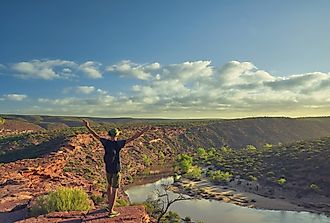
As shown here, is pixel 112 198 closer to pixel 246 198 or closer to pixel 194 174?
pixel 246 198

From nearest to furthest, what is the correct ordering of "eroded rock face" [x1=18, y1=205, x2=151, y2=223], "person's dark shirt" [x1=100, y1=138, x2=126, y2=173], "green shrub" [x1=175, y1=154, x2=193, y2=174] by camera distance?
1. "person's dark shirt" [x1=100, y1=138, x2=126, y2=173]
2. "eroded rock face" [x1=18, y1=205, x2=151, y2=223]
3. "green shrub" [x1=175, y1=154, x2=193, y2=174]

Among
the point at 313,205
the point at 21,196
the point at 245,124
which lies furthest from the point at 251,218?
the point at 245,124

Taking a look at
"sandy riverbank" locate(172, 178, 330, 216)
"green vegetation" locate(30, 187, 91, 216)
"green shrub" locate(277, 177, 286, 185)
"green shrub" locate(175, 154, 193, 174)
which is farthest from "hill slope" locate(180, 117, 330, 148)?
"green vegetation" locate(30, 187, 91, 216)

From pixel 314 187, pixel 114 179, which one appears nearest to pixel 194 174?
pixel 314 187

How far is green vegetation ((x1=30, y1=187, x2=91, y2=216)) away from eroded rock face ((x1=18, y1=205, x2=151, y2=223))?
169 centimetres

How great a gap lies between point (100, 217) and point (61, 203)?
3569mm

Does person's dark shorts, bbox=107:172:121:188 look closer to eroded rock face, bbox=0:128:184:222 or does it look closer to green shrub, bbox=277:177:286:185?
eroded rock face, bbox=0:128:184:222

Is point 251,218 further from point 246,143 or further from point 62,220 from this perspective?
point 246,143

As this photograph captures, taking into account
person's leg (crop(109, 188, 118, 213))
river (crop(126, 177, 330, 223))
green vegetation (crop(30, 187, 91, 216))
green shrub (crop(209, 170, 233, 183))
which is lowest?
river (crop(126, 177, 330, 223))

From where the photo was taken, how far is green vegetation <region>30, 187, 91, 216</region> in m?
13.1

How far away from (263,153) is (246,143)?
120 feet

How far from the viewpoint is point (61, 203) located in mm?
13164

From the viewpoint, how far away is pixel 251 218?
30625mm

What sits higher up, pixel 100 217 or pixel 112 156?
pixel 112 156
